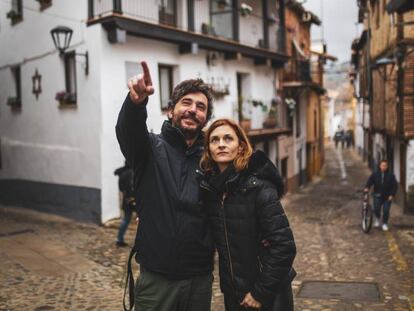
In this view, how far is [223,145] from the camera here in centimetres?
316

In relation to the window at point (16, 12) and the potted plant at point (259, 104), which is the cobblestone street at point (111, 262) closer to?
the potted plant at point (259, 104)

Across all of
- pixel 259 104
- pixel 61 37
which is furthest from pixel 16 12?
pixel 259 104

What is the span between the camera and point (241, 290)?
3135 mm

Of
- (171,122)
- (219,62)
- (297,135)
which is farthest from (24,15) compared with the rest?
(297,135)

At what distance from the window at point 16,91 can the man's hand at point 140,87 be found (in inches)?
530

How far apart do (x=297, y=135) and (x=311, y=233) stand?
13.3 metres

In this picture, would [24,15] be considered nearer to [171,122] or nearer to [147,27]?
[147,27]

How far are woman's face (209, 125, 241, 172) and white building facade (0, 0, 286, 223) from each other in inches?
357

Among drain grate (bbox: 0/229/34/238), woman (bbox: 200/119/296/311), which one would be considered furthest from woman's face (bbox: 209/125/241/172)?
drain grate (bbox: 0/229/34/238)

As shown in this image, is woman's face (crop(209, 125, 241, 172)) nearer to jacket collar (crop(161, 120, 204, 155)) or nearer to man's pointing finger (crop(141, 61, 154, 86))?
jacket collar (crop(161, 120, 204, 155))

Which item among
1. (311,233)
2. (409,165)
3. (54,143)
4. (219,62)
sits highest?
(219,62)

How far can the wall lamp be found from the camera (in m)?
12.2

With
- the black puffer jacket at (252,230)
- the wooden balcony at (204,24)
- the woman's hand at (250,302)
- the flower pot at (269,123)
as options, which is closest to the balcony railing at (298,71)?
the wooden balcony at (204,24)

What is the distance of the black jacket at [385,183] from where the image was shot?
12703mm
